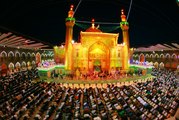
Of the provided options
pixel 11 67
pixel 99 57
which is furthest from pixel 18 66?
pixel 99 57

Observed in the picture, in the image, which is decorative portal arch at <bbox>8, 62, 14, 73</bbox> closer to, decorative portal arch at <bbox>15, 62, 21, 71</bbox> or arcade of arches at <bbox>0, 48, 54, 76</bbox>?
arcade of arches at <bbox>0, 48, 54, 76</bbox>

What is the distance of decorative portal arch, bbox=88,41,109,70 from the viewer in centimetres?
3938

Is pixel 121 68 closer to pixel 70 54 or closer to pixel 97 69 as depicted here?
pixel 97 69

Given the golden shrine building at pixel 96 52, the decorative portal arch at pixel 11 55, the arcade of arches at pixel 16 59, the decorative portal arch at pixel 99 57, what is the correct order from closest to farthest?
the golden shrine building at pixel 96 52 < the decorative portal arch at pixel 99 57 < the arcade of arches at pixel 16 59 < the decorative portal arch at pixel 11 55

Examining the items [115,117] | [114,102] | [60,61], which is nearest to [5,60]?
[60,61]

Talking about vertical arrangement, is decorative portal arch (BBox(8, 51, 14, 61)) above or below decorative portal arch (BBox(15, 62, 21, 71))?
above

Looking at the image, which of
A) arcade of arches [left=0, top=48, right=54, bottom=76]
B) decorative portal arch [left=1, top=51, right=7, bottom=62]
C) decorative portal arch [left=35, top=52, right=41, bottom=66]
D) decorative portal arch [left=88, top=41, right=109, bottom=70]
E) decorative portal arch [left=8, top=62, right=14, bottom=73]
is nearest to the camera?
decorative portal arch [left=88, top=41, right=109, bottom=70]

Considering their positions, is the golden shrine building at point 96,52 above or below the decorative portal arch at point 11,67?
above

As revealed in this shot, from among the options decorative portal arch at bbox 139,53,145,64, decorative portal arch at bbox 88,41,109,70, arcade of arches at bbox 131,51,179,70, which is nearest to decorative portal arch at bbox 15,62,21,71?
decorative portal arch at bbox 88,41,109,70

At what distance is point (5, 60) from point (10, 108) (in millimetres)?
28705

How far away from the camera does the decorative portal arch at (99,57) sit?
129ft

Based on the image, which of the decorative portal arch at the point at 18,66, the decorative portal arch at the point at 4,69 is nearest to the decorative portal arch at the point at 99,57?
the decorative portal arch at the point at 4,69

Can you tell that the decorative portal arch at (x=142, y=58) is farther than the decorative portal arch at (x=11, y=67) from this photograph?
Yes

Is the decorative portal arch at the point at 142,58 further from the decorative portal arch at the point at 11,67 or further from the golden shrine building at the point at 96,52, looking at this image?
the decorative portal arch at the point at 11,67
